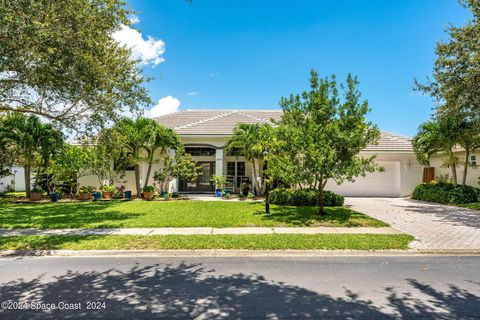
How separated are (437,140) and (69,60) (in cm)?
1886

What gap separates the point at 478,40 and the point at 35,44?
16583 mm

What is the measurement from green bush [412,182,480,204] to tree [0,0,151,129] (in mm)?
17093

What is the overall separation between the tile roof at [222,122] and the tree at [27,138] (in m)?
7.89

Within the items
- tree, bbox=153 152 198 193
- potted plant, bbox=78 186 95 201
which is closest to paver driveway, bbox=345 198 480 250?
tree, bbox=153 152 198 193

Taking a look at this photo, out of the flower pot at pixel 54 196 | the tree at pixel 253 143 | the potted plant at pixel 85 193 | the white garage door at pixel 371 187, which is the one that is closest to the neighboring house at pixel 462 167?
the white garage door at pixel 371 187

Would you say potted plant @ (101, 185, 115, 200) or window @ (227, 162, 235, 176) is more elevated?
window @ (227, 162, 235, 176)

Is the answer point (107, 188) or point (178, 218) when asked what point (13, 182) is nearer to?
point (107, 188)

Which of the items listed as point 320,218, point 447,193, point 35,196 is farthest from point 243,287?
point 35,196

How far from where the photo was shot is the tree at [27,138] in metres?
16.8

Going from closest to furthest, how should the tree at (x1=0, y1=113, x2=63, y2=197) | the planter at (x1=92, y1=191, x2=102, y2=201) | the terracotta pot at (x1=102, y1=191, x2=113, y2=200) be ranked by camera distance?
the tree at (x1=0, y1=113, x2=63, y2=197), the planter at (x1=92, y1=191, x2=102, y2=201), the terracotta pot at (x1=102, y1=191, x2=113, y2=200)

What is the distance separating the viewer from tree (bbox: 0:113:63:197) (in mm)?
16766

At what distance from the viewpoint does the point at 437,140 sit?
55.2 feet

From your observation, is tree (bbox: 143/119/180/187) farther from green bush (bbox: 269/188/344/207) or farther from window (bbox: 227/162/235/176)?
green bush (bbox: 269/188/344/207)

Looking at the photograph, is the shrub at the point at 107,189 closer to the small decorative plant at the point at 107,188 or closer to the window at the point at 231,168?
the small decorative plant at the point at 107,188
